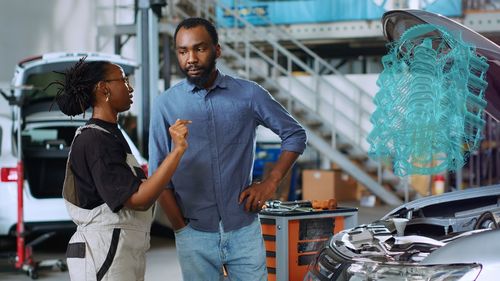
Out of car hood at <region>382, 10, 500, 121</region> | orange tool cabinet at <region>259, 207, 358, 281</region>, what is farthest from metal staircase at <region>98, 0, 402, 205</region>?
car hood at <region>382, 10, 500, 121</region>

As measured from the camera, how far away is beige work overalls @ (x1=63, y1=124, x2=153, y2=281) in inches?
97.3

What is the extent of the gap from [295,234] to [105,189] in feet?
6.80

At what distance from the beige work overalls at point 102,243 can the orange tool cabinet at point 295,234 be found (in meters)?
1.80

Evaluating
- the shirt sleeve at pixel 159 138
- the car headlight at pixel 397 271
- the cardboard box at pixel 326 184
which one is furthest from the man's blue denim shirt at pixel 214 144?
the cardboard box at pixel 326 184

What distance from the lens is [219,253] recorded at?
2.94m

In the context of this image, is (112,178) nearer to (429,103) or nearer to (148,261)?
(429,103)

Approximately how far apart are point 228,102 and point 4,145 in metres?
4.55

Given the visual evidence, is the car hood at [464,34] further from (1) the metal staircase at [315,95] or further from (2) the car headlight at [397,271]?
(1) the metal staircase at [315,95]

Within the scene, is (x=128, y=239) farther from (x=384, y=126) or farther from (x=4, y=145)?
(x=4, y=145)

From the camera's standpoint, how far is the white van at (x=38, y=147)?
681 cm

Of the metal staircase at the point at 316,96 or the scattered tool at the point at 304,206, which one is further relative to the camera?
the metal staircase at the point at 316,96

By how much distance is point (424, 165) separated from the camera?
3.08 meters

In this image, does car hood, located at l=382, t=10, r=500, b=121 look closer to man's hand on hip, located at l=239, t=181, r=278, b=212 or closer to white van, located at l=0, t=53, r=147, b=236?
man's hand on hip, located at l=239, t=181, r=278, b=212

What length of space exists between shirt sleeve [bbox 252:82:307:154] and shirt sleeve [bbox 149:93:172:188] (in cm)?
36
